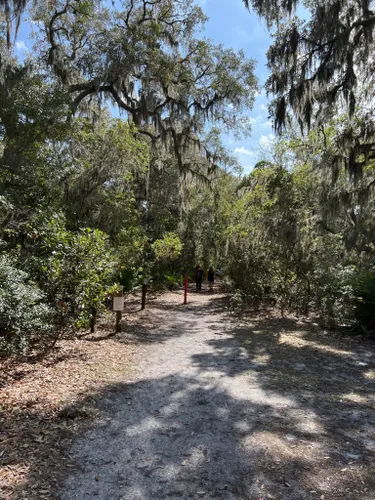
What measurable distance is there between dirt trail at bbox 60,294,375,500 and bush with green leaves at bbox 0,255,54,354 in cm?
132

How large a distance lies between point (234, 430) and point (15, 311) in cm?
290

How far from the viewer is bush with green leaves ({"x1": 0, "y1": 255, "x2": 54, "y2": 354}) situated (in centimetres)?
435

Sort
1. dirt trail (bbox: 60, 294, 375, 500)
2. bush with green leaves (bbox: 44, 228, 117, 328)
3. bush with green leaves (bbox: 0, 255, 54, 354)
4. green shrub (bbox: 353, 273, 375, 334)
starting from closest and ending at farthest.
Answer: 1. dirt trail (bbox: 60, 294, 375, 500)
2. bush with green leaves (bbox: 0, 255, 54, 354)
3. bush with green leaves (bbox: 44, 228, 117, 328)
4. green shrub (bbox: 353, 273, 375, 334)

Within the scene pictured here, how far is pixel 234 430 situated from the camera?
11.2 feet

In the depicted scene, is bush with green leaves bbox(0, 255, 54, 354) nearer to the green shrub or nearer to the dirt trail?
the dirt trail

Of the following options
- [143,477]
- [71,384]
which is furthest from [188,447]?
[71,384]

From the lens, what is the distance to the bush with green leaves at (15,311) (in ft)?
14.3

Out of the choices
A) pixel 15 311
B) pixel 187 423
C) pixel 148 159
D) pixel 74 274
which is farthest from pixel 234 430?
pixel 148 159

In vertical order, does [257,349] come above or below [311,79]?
below

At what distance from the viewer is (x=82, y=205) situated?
9.67 meters

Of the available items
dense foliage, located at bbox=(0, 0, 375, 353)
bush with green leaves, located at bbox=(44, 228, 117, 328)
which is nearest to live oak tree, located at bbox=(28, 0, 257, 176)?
dense foliage, located at bbox=(0, 0, 375, 353)

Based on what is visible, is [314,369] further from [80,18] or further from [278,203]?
[80,18]

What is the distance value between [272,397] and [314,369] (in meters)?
1.65

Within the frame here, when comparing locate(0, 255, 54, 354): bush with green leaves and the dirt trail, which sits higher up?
locate(0, 255, 54, 354): bush with green leaves
